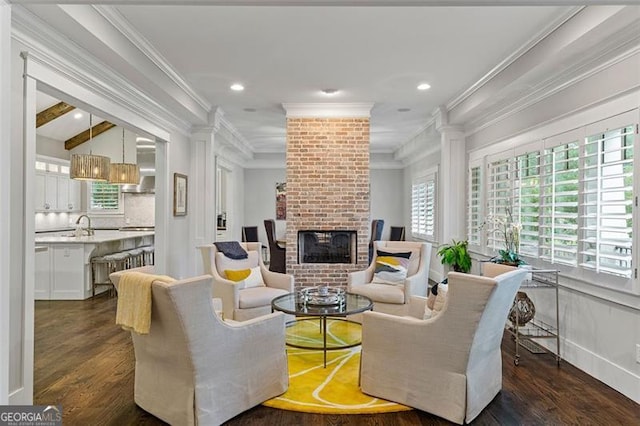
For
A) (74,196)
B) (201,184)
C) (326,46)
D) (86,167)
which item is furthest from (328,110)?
(74,196)

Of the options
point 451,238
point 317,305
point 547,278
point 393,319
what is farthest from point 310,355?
point 451,238

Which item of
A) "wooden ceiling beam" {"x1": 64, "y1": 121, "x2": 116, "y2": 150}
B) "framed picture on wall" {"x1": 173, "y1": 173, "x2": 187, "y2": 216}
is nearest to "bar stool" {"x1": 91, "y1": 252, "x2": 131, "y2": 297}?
"framed picture on wall" {"x1": 173, "y1": 173, "x2": 187, "y2": 216}

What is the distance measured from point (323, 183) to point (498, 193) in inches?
93.6

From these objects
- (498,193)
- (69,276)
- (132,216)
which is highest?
(498,193)

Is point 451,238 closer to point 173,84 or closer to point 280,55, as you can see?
point 280,55

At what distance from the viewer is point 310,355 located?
3.62 m

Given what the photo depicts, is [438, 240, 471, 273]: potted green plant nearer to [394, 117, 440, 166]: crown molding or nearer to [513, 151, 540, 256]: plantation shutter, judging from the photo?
[513, 151, 540, 256]: plantation shutter

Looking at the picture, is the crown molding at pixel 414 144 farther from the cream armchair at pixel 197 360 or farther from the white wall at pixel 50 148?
the white wall at pixel 50 148

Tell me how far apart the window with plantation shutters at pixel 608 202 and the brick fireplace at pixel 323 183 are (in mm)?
3043

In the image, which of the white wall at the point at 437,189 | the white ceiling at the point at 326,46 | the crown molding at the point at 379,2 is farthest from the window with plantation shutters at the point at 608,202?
the white wall at the point at 437,189

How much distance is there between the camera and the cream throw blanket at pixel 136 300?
2260 millimetres

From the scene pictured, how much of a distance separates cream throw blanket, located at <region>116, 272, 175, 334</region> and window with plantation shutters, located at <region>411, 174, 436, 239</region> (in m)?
6.25

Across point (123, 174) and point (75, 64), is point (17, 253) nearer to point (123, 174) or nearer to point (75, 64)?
point (75, 64)

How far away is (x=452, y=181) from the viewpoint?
5.95 metres
